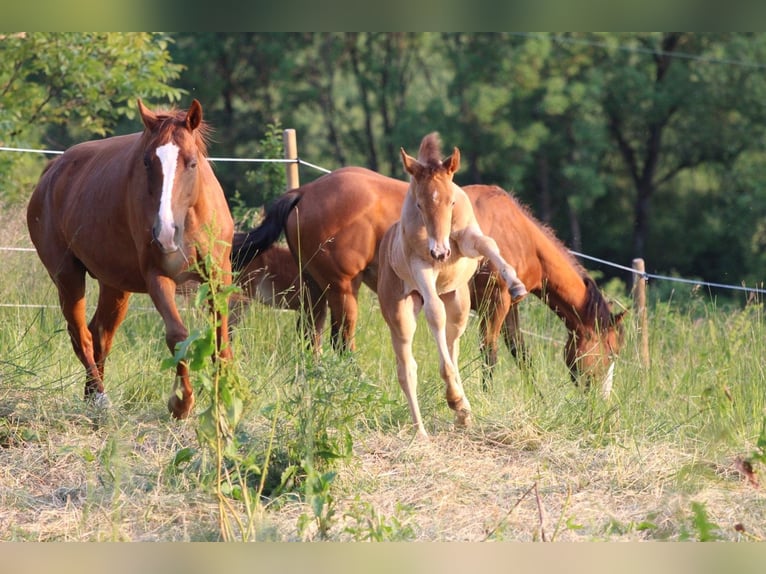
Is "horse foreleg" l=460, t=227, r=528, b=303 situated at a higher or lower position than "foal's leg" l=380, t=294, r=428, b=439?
higher

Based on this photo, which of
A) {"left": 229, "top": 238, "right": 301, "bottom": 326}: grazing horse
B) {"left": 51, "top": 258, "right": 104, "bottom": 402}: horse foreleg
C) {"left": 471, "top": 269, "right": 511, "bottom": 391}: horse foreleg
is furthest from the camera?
{"left": 229, "top": 238, "right": 301, "bottom": 326}: grazing horse

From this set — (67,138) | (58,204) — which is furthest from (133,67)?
(58,204)

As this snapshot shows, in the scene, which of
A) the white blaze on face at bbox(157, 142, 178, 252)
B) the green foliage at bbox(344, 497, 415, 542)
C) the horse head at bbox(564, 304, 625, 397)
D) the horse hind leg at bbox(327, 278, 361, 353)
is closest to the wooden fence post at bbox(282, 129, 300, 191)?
the horse hind leg at bbox(327, 278, 361, 353)

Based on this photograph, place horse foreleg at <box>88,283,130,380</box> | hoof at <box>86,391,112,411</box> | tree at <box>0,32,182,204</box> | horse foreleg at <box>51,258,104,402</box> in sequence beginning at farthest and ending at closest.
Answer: tree at <box>0,32,182,204</box> → horse foreleg at <box>88,283,130,380</box> → horse foreleg at <box>51,258,104,402</box> → hoof at <box>86,391,112,411</box>

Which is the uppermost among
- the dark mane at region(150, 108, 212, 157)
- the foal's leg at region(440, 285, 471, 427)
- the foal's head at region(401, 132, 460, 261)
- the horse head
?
the dark mane at region(150, 108, 212, 157)

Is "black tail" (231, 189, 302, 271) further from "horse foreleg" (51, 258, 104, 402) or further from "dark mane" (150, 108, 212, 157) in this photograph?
"dark mane" (150, 108, 212, 157)

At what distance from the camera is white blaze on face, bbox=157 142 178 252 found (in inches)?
197

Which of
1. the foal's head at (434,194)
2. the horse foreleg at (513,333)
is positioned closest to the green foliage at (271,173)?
the horse foreleg at (513,333)

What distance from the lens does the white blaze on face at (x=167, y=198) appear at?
501 cm

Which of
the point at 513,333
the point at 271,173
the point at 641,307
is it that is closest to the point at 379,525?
the point at 513,333

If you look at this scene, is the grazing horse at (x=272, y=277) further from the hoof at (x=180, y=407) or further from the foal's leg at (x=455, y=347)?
the foal's leg at (x=455, y=347)

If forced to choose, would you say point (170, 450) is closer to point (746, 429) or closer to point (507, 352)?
point (746, 429)

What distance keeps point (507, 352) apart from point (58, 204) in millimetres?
3760

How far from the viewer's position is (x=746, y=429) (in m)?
5.53
